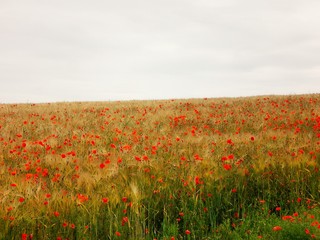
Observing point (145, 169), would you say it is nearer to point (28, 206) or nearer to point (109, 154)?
point (109, 154)

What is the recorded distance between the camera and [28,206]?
3.36 metres

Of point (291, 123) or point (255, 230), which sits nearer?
point (255, 230)

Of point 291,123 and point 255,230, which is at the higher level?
point 291,123

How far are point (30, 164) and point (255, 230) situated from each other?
144 inches

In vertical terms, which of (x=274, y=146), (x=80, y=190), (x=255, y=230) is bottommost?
(x=255, y=230)

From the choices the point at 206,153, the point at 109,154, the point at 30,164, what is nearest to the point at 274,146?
the point at 206,153

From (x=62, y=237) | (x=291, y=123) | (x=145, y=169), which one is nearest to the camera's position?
(x=62, y=237)

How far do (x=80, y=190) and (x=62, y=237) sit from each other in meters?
0.83

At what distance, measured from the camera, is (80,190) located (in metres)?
3.98

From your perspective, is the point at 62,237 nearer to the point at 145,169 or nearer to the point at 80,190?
the point at 80,190

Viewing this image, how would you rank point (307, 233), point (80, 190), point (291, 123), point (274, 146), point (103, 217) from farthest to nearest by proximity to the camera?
point (291, 123) → point (274, 146) → point (80, 190) → point (103, 217) → point (307, 233)

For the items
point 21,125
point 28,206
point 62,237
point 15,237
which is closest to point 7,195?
point 28,206

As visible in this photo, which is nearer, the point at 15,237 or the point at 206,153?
the point at 15,237

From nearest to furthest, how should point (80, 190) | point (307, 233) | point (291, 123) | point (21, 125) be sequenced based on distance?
1. point (307, 233)
2. point (80, 190)
3. point (291, 123)
4. point (21, 125)
